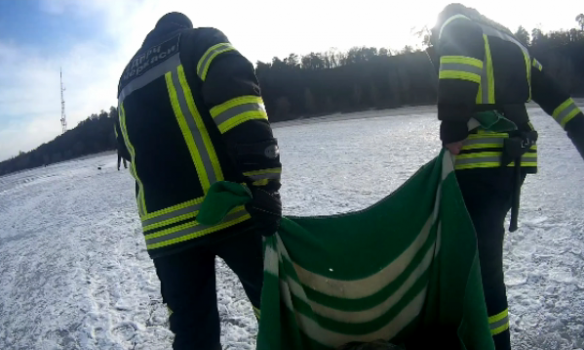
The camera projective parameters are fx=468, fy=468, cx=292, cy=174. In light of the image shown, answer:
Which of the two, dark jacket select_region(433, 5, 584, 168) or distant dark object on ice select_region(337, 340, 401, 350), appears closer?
distant dark object on ice select_region(337, 340, 401, 350)

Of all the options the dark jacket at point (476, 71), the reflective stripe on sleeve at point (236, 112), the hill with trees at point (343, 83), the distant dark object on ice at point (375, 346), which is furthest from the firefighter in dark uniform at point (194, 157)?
the hill with trees at point (343, 83)

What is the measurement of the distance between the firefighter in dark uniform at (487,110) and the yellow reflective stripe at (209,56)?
931 mm

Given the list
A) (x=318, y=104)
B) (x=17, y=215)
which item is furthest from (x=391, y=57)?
(x=17, y=215)

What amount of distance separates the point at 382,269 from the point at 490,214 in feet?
1.89

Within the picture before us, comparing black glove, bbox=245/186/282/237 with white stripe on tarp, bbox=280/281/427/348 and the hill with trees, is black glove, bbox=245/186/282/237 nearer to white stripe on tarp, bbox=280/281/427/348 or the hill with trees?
white stripe on tarp, bbox=280/281/427/348

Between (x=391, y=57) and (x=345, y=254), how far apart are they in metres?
63.7

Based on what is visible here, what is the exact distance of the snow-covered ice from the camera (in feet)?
10.0

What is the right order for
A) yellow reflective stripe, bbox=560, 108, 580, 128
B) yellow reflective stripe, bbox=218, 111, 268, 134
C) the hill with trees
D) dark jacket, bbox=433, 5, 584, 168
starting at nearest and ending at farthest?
yellow reflective stripe, bbox=218, 111, 268, 134, dark jacket, bbox=433, 5, 584, 168, yellow reflective stripe, bbox=560, 108, 580, 128, the hill with trees

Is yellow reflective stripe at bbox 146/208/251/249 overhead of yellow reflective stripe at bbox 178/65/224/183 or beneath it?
beneath

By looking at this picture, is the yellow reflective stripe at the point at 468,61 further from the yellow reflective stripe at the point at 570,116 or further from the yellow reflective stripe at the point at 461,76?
the yellow reflective stripe at the point at 570,116

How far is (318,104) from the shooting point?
6294 cm

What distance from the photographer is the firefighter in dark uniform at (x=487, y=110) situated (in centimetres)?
200

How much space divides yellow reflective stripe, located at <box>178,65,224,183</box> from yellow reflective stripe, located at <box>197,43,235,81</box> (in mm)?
87

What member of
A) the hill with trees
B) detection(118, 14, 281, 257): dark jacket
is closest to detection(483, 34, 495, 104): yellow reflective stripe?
detection(118, 14, 281, 257): dark jacket
